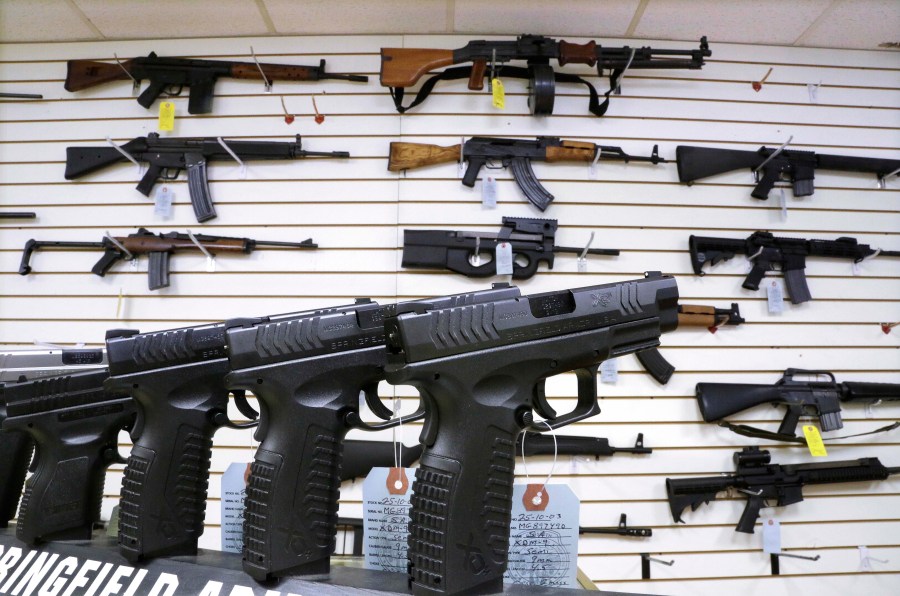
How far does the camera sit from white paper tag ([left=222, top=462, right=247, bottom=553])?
178 centimetres

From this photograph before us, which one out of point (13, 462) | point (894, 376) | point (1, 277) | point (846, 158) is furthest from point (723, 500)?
point (1, 277)

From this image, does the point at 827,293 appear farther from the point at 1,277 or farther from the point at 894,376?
the point at 1,277

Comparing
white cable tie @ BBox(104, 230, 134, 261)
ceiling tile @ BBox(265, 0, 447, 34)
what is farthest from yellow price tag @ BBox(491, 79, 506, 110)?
white cable tie @ BBox(104, 230, 134, 261)

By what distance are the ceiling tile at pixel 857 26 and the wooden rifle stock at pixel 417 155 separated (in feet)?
7.22

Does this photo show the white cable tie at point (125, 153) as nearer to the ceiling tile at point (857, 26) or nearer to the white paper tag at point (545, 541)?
the white paper tag at point (545, 541)

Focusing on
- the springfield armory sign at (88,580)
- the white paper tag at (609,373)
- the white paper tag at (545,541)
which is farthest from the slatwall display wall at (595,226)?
the white paper tag at (545,541)

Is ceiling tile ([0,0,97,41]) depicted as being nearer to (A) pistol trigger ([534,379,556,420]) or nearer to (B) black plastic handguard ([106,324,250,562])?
(B) black plastic handguard ([106,324,250,562])

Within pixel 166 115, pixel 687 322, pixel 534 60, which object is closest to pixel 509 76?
pixel 534 60

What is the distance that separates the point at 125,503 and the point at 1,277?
2704 mm

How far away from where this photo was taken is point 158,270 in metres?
3.49

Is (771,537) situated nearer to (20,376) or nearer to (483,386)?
(483,386)

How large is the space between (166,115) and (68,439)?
2.26 m

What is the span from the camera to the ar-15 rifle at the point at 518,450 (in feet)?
10.3

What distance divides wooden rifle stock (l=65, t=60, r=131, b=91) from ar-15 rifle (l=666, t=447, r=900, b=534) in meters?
3.96
